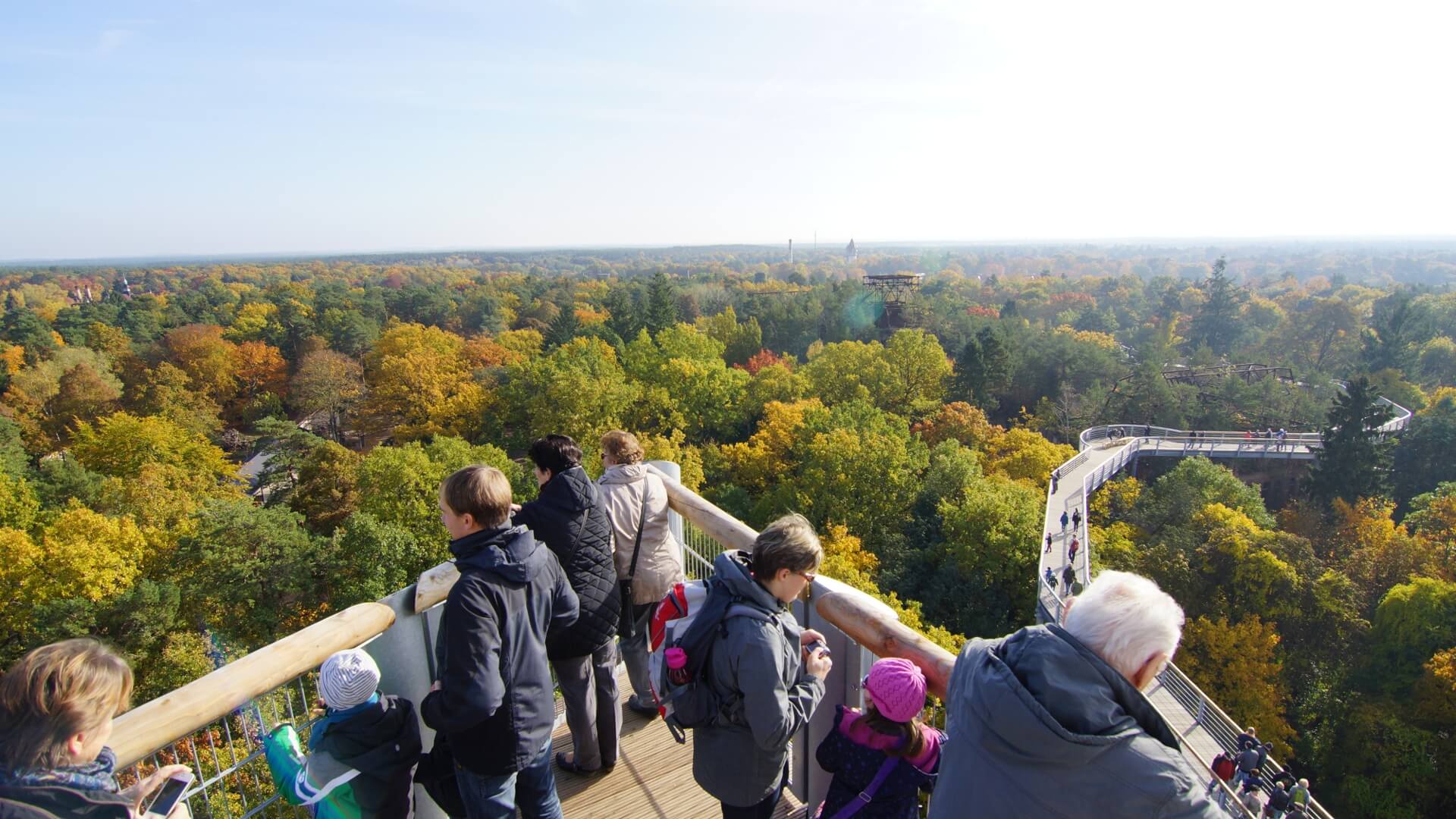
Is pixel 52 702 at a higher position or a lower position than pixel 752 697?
higher

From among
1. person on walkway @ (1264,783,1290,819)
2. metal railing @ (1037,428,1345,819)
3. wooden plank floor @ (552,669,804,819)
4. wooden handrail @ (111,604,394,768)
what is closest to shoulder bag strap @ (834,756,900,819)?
wooden plank floor @ (552,669,804,819)

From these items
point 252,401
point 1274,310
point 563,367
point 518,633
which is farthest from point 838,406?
point 1274,310

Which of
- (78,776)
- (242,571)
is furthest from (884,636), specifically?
(242,571)

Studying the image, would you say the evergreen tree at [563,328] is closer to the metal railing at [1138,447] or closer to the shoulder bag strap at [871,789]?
the metal railing at [1138,447]

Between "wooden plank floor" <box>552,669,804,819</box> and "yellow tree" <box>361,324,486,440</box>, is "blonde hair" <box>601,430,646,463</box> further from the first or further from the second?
"yellow tree" <box>361,324,486,440</box>

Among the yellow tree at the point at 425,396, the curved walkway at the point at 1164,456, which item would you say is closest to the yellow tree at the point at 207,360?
the yellow tree at the point at 425,396

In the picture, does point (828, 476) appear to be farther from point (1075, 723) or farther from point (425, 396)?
point (1075, 723)

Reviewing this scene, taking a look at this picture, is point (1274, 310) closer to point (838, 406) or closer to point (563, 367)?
point (838, 406)
